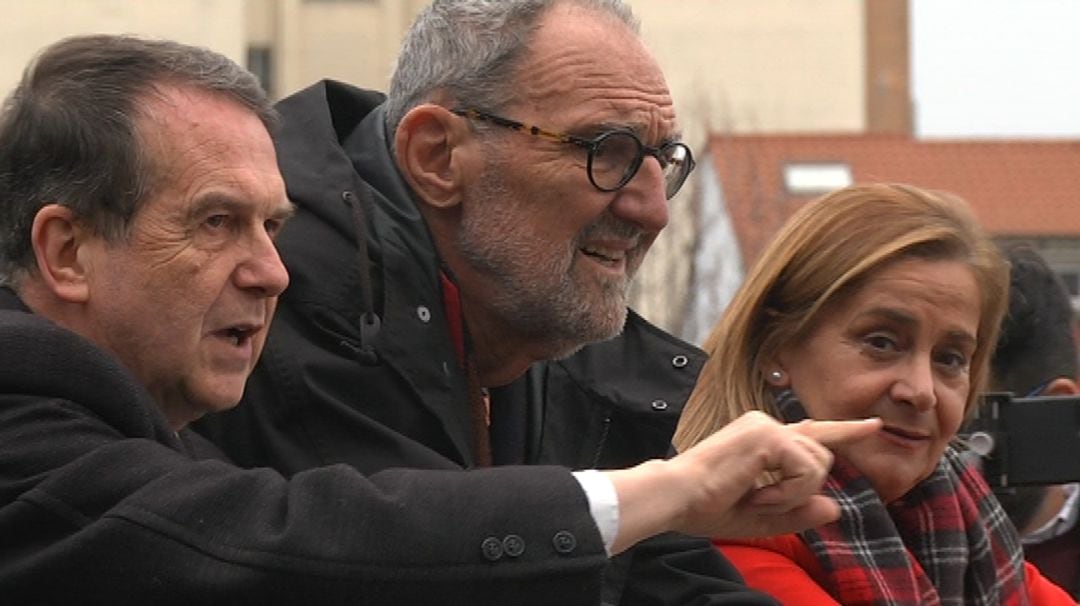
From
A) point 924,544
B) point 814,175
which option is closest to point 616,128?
point 924,544

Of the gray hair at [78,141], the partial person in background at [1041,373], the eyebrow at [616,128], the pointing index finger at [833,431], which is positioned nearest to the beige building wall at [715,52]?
the partial person in background at [1041,373]

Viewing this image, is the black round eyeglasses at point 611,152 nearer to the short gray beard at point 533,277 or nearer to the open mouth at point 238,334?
the short gray beard at point 533,277

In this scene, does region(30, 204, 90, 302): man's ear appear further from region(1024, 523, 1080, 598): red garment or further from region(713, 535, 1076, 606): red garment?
region(1024, 523, 1080, 598): red garment

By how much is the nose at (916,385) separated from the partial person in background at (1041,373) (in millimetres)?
1259

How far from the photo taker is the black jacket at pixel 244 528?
2.44 m

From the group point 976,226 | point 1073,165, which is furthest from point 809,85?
point 976,226

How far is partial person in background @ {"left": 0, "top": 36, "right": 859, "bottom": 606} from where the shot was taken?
2.44 metres

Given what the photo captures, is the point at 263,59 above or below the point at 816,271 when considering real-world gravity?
below

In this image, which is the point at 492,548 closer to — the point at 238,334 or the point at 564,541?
the point at 564,541

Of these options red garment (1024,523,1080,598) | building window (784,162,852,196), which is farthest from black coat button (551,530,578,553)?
building window (784,162,852,196)

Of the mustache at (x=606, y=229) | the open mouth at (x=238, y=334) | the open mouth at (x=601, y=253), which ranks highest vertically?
the open mouth at (x=238, y=334)

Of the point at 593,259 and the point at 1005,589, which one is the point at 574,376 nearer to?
the point at 593,259

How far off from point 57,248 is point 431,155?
3.28 feet

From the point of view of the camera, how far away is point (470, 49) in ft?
11.9
